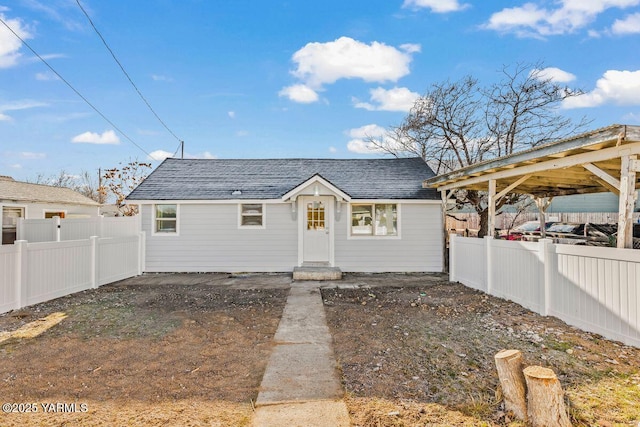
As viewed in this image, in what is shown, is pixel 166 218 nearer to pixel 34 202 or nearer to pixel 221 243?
pixel 221 243

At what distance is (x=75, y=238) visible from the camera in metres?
8.22

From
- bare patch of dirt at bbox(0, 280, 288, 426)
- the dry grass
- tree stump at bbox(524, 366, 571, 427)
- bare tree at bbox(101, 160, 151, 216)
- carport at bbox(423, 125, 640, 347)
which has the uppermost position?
bare tree at bbox(101, 160, 151, 216)

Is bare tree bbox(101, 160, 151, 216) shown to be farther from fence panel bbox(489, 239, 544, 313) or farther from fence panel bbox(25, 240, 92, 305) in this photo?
fence panel bbox(489, 239, 544, 313)

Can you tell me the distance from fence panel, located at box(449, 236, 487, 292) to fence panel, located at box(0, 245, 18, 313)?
31.9 ft

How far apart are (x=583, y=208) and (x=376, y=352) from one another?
26.1 metres

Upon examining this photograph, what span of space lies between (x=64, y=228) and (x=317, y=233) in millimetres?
6768

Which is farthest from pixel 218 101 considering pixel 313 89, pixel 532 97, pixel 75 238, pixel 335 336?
A: pixel 335 336

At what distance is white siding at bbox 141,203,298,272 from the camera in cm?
1088

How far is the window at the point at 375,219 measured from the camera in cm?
1096

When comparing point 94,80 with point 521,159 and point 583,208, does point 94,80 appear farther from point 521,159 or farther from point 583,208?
point 583,208

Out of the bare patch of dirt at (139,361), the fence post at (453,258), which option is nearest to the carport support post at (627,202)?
the fence post at (453,258)

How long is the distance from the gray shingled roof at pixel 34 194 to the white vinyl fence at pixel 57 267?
37.6 feet

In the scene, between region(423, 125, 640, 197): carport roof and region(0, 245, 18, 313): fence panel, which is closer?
region(423, 125, 640, 197): carport roof

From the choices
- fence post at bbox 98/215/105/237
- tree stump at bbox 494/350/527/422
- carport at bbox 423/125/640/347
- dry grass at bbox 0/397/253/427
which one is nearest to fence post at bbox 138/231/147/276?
fence post at bbox 98/215/105/237
